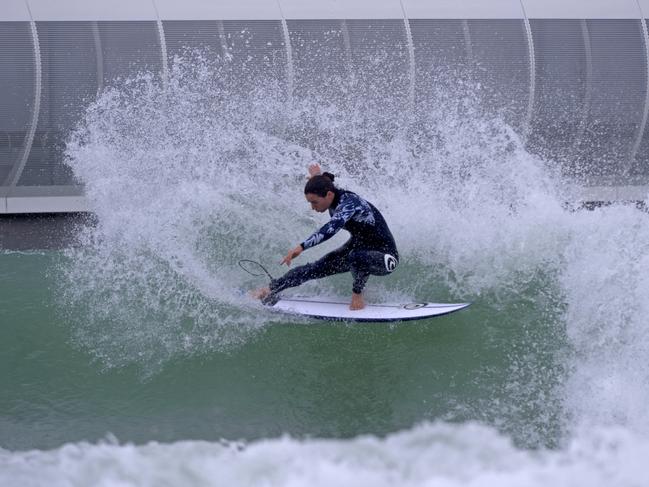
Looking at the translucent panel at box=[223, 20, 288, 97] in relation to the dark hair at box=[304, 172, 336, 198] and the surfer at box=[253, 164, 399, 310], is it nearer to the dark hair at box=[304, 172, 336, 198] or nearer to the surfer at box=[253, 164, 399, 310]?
the surfer at box=[253, 164, 399, 310]

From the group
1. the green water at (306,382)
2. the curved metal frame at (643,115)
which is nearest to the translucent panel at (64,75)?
the green water at (306,382)

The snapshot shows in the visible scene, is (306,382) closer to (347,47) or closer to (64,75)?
(347,47)

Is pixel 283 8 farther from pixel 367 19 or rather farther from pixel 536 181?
pixel 536 181

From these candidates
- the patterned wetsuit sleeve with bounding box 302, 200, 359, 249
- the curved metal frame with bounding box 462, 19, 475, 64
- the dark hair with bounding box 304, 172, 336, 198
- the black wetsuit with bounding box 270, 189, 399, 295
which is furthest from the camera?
the curved metal frame with bounding box 462, 19, 475, 64

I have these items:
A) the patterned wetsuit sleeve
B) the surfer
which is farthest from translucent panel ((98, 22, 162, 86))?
the patterned wetsuit sleeve

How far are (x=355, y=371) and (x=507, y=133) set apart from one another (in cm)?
691

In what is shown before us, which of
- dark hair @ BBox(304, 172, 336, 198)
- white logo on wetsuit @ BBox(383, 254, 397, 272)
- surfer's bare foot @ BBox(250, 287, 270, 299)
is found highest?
dark hair @ BBox(304, 172, 336, 198)

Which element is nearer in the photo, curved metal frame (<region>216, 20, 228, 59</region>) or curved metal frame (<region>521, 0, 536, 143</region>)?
curved metal frame (<region>216, 20, 228, 59</region>)

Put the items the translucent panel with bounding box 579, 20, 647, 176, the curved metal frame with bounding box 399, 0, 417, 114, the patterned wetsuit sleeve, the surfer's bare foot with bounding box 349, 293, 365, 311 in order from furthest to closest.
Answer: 1. the translucent panel with bounding box 579, 20, 647, 176
2. the curved metal frame with bounding box 399, 0, 417, 114
3. the surfer's bare foot with bounding box 349, 293, 365, 311
4. the patterned wetsuit sleeve

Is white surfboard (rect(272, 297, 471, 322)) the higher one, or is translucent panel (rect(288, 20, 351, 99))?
translucent panel (rect(288, 20, 351, 99))

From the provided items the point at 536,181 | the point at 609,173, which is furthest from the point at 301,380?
the point at 609,173

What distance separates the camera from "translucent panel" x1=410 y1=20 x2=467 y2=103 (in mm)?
13375

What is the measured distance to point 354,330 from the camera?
26.4ft

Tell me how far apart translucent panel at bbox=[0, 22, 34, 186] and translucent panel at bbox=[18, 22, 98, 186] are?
0.63ft
